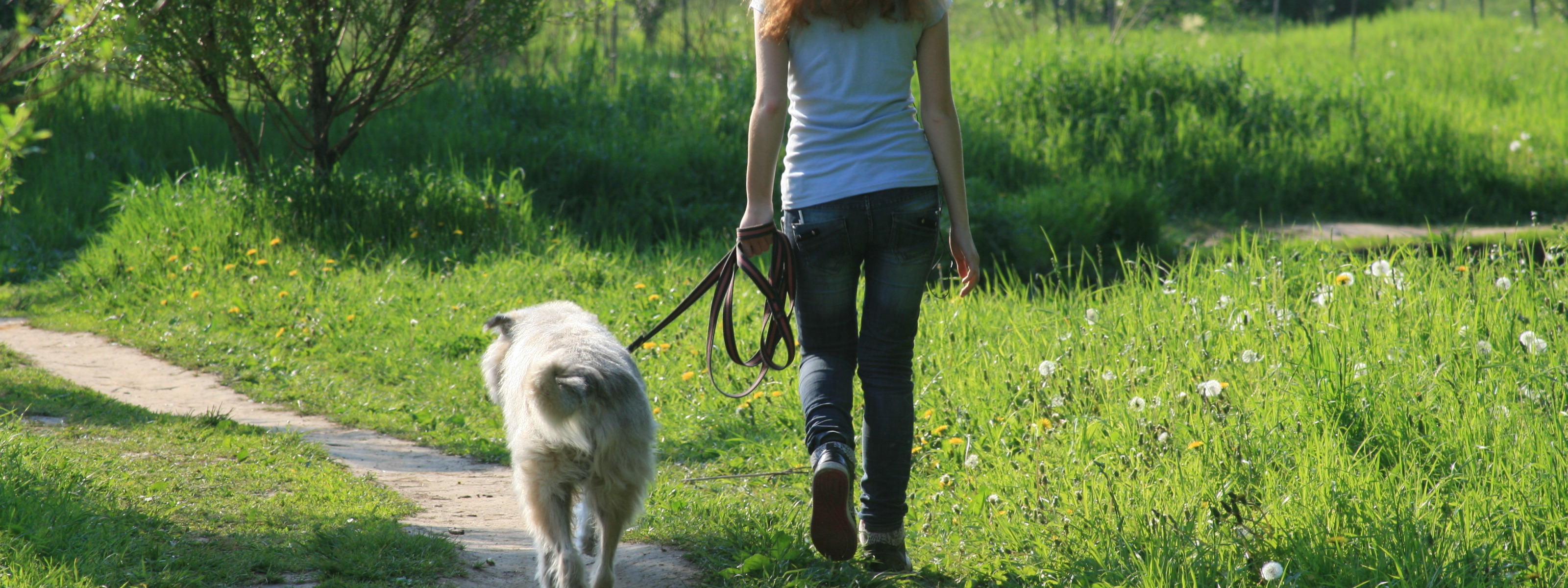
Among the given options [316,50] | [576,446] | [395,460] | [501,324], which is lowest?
[395,460]

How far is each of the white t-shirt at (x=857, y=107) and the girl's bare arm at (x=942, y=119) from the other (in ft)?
0.11

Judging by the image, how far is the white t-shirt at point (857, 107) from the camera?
10.1 ft

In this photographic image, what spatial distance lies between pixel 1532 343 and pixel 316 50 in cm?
795

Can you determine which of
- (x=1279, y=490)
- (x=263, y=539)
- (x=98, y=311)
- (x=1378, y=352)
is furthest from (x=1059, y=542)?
(x=98, y=311)

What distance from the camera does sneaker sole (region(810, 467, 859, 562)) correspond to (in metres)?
3.08

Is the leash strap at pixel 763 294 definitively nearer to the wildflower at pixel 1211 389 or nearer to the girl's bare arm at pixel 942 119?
the girl's bare arm at pixel 942 119

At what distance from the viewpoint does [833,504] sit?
3090 mm

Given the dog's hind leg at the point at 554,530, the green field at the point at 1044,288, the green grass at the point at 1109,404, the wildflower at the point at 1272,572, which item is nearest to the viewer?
the wildflower at the point at 1272,572

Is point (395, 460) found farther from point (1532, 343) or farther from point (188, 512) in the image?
point (1532, 343)

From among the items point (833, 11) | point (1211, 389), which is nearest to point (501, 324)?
point (833, 11)

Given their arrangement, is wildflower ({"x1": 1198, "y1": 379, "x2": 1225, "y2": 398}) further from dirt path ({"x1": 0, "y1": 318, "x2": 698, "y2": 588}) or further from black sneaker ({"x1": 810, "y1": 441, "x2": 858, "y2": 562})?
dirt path ({"x1": 0, "y1": 318, "x2": 698, "y2": 588})

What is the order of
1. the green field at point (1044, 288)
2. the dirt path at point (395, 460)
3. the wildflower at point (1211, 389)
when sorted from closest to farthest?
the green field at point (1044, 288), the dirt path at point (395, 460), the wildflower at point (1211, 389)

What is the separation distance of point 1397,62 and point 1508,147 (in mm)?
3290

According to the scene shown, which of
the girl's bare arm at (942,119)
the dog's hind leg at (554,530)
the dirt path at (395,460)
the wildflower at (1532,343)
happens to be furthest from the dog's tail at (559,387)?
the wildflower at (1532,343)
